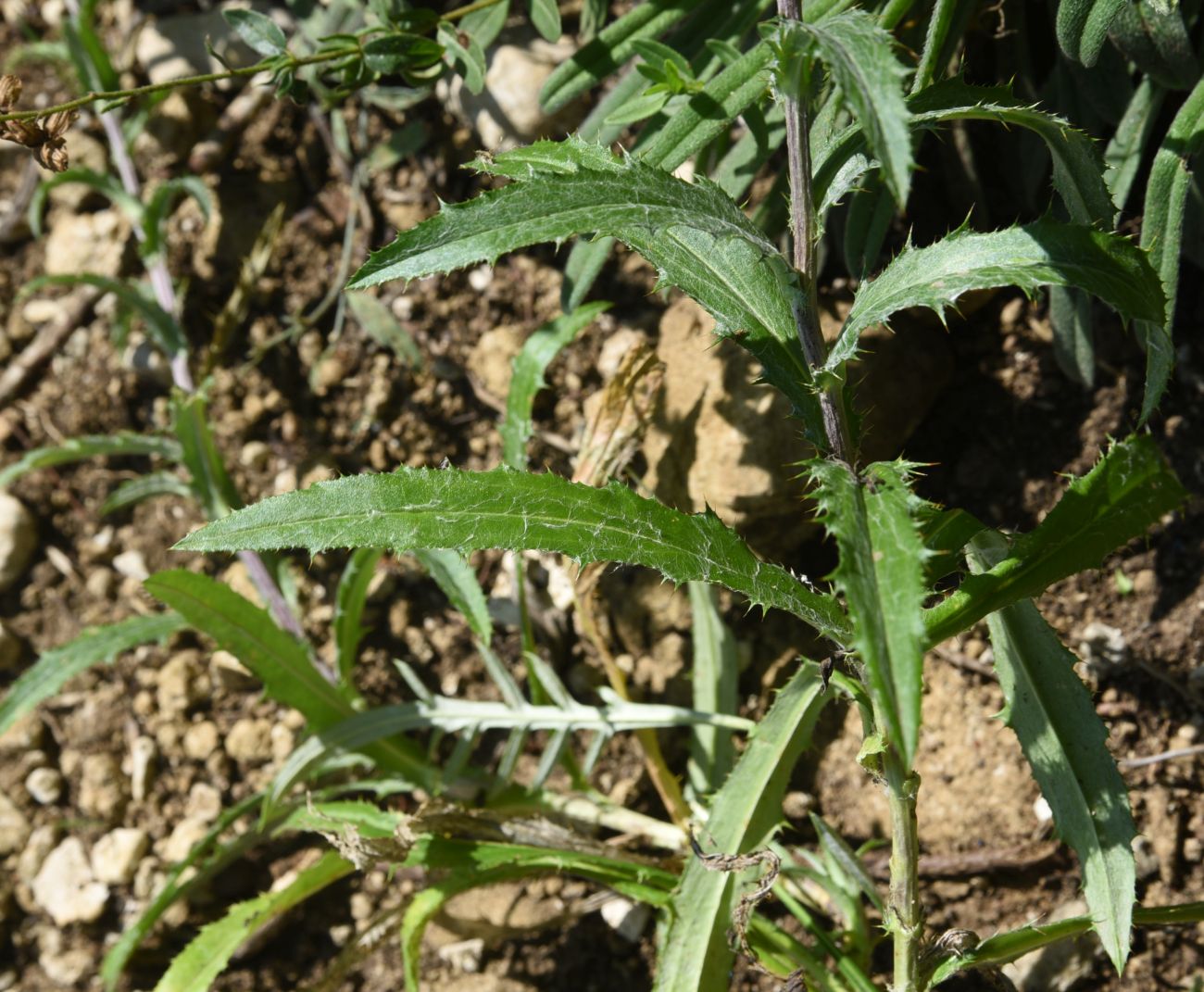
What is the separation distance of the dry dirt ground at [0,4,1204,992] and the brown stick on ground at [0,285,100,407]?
0.02 metres

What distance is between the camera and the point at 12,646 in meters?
2.87

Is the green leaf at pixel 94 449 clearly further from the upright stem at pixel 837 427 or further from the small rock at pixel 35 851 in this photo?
the upright stem at pixel 837 427

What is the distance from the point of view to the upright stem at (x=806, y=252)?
1264 millimetres

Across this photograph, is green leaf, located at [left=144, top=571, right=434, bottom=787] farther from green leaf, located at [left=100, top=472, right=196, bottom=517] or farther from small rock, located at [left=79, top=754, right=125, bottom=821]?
small rock, located at [left=79, top=754, right=125, bottom=821]

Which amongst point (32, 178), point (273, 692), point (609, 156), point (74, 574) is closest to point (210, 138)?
point (32, 178)

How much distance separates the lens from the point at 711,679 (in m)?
2.16

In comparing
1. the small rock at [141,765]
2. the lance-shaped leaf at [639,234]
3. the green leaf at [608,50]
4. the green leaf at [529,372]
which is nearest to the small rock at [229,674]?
the small rock at [141,765]

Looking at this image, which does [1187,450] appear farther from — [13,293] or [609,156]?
[13,293]

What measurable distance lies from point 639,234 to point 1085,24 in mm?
738

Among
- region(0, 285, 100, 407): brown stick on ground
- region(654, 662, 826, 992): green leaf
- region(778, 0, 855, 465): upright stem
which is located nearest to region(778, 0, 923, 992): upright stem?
region(778, 0, 855, 465): upright stem

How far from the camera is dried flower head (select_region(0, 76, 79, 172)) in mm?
1594

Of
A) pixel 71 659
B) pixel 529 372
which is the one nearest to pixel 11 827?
pixel 71 659

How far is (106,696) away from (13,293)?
1.18 meters

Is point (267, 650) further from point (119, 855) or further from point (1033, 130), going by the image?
point (1033, 130)
